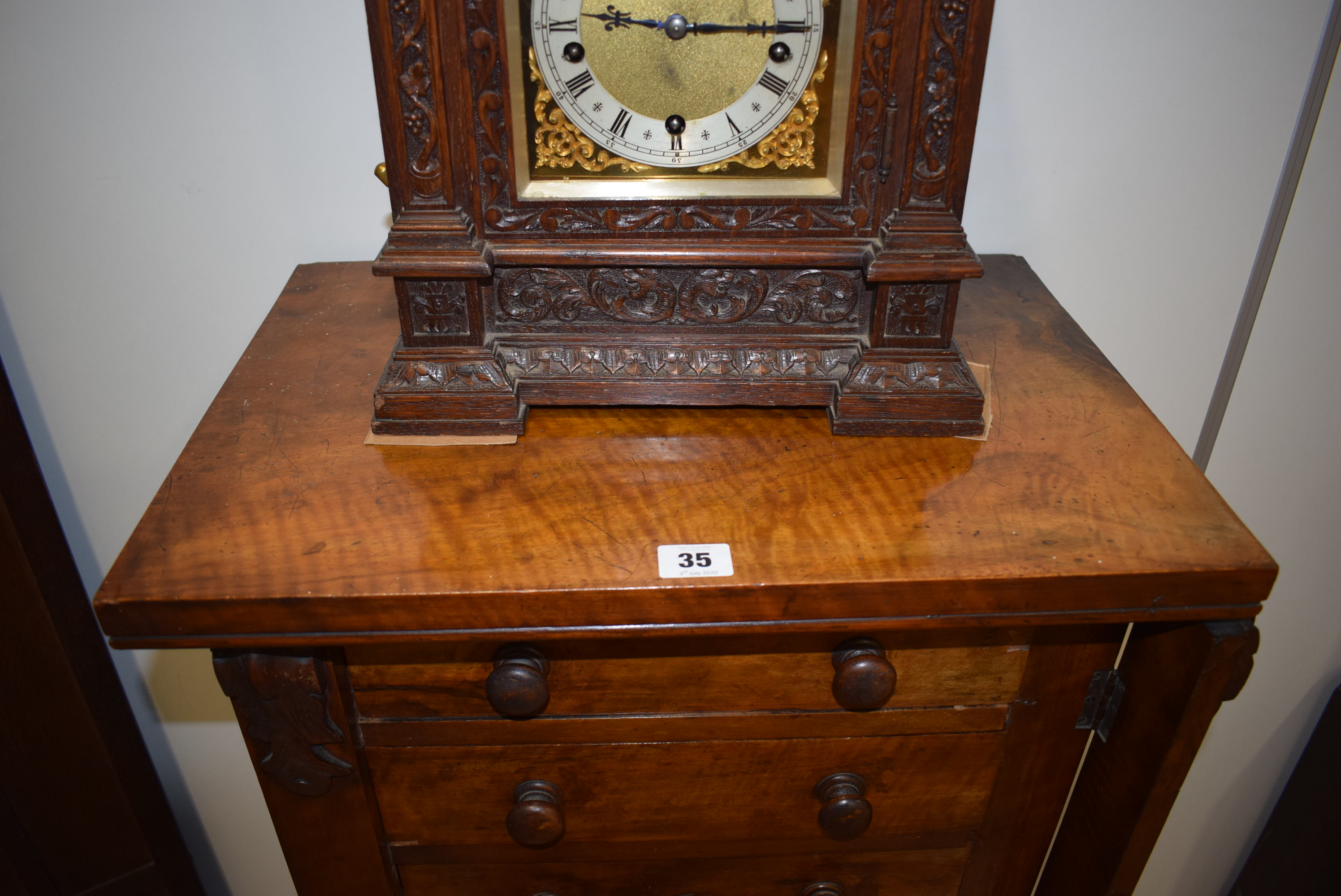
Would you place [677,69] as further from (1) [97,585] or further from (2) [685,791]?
(1) [97,585]

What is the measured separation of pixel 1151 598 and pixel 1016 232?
0.68 m

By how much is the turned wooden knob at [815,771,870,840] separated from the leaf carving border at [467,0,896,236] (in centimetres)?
53

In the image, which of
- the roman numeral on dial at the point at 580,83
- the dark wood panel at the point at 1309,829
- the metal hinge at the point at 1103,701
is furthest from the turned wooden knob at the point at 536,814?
the dark wood panel at the point at 1309,829

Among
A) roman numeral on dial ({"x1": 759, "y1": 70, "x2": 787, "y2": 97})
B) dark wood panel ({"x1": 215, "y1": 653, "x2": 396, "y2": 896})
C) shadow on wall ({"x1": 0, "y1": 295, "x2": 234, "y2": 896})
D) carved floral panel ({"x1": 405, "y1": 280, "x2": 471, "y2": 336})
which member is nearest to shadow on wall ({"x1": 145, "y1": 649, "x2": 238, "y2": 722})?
shadow on wall ({"x1": 0, "y1": 295, "x2": 234, "y2": 896})

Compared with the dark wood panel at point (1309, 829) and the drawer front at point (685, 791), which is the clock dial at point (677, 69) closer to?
the drawer front at point (685, 791)

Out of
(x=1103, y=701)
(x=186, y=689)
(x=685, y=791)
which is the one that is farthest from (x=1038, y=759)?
(x=186, y=689)

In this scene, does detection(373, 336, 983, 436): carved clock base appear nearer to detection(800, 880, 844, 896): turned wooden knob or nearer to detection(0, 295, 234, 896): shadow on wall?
detection(800, 880, 844, 896): turned wooden knob

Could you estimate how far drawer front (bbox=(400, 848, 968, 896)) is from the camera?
3.24ft

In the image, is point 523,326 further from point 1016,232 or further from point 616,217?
point 1016,232

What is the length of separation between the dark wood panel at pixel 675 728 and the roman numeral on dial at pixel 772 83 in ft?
1.86

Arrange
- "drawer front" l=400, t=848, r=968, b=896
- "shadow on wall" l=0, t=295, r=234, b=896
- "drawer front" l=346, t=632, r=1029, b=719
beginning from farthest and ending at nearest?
1. "shadow on wall" l=0, t=295, r=234, b=896
2. "drawer front" l=400, t=848, r=968, b=896
3. "drawer front" l=346, t=632, r=1029, b=719

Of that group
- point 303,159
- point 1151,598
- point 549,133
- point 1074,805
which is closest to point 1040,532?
point 1151,598

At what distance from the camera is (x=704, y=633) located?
75 cm

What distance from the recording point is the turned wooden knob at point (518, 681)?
0.78 m
